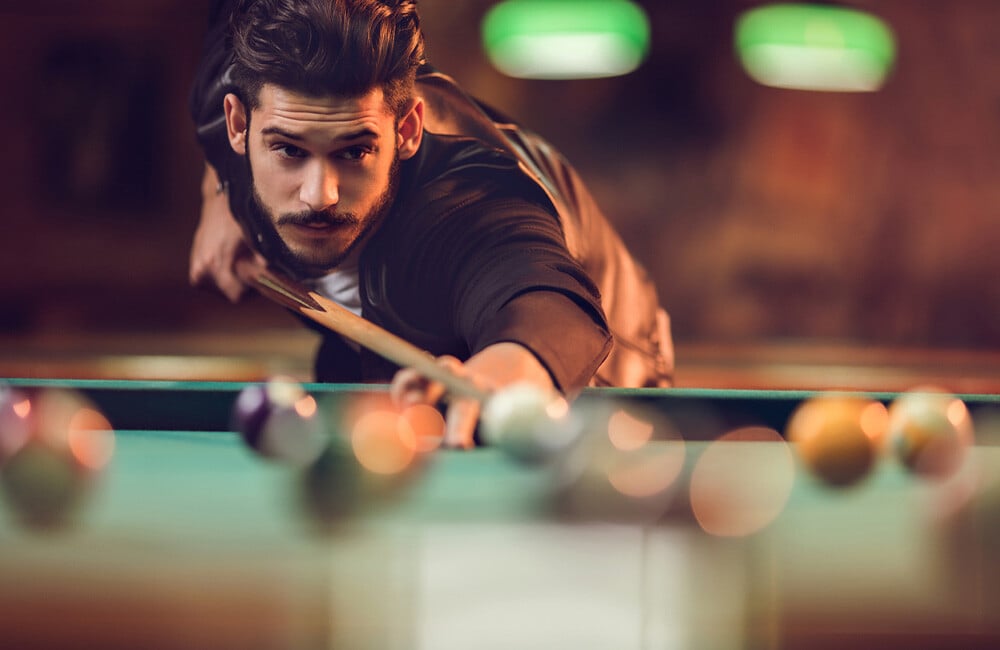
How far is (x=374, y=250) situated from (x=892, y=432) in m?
1.41

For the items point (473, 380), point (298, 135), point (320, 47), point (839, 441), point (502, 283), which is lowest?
point (839, 441)

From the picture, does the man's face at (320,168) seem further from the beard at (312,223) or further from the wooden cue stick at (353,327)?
the wooden cue stick at (353,327)

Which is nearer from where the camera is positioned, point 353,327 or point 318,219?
point 353,327

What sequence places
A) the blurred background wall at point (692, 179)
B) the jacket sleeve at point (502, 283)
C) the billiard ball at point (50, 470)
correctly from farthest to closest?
the blurred background wall at point (692, 179)
the jacket sleeve at point (502, 283)
the billiard ball at point (50, 470)

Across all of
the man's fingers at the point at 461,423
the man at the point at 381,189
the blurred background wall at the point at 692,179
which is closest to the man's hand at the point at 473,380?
the man's fingers at the point at 461,423

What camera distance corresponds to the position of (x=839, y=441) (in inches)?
58.8

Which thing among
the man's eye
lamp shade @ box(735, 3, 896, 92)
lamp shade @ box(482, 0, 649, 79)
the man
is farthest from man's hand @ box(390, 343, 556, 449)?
lamp shade @ box(735, 3, 896, 92)

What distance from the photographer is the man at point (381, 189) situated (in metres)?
2.33

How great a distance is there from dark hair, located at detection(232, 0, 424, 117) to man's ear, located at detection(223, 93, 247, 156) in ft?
0.11

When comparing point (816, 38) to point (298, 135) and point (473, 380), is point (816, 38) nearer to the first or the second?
point (298, 135)

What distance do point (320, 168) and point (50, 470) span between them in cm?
126

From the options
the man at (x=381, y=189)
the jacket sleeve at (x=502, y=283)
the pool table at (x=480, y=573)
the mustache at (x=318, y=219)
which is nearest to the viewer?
the pool table at (x=480, y=573)

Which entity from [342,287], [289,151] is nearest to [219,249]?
[342,287]

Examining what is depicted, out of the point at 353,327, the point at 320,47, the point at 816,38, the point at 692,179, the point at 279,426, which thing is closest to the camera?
the point at 279,426
